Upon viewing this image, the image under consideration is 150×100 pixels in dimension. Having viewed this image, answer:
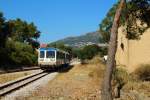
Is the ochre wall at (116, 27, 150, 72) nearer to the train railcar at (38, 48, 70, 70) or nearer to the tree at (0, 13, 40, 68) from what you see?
the train railcar at (38, 48, 70, 70)

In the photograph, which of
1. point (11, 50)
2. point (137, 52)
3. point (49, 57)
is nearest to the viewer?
point (137, 52)

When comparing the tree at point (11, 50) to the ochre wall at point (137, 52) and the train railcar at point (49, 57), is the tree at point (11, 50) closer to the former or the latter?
the train railcar at point (49, 57)

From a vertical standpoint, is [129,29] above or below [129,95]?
above

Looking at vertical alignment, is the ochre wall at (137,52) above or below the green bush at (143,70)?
Answer: above

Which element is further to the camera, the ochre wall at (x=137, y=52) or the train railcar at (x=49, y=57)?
the train railcar at (x=49, y=57)

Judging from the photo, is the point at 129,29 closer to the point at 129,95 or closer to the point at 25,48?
the point at 129,95

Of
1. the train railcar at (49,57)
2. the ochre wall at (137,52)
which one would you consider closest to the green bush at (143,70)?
the ochre wall at (137,52)

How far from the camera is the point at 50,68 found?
4900 cm

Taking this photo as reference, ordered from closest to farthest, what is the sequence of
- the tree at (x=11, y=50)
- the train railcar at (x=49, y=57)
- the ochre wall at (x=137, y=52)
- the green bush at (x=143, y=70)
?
the green bush at (x=143, y=70), the ochre wall at (x=137, y=52), the train railcar at (x=49, y=57), the tree at (x=11, y=50)

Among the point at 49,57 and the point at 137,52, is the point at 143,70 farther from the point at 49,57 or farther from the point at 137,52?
the point at 49,57

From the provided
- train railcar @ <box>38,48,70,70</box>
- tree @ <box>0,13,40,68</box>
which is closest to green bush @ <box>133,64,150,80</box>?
train railcar @ <box>38,48,70,70</box>

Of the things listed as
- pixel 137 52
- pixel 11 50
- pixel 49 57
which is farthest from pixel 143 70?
pixel 11 50

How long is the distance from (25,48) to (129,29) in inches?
1933

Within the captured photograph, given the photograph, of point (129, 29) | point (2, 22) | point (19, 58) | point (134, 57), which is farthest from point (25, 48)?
point (129, 29)
